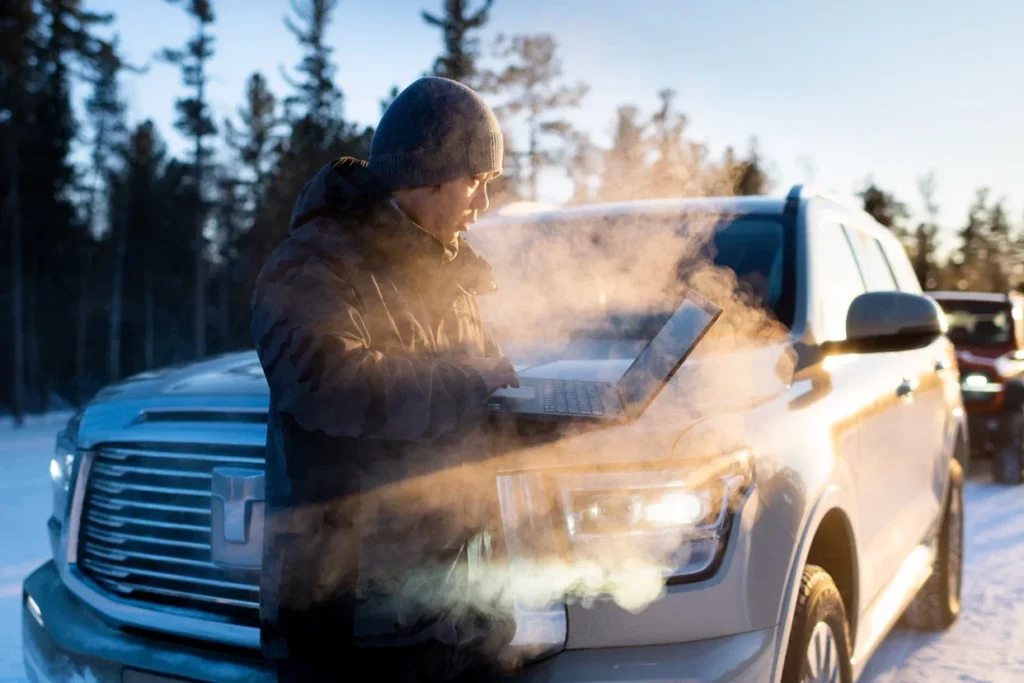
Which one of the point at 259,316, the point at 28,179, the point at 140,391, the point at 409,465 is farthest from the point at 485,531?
the point at 28,179

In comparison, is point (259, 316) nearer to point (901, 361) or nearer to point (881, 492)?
point (881, 492)

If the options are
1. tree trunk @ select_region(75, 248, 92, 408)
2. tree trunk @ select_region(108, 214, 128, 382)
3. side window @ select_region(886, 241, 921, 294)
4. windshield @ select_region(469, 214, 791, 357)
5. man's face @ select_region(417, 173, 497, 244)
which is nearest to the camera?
man's face @ select_region(417, 173, 497, 244)

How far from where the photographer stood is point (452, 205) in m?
1.73

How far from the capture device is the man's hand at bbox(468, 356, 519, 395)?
159 centimetres

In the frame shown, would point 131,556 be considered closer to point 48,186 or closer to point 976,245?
point 48,186

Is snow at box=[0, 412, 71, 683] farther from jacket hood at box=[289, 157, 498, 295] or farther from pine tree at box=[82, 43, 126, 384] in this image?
pine tree at box=[82, 43, 126, 384]

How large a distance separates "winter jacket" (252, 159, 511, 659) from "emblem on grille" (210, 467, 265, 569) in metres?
0.53

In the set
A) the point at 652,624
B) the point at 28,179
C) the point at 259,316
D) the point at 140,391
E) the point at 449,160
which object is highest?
the point at 28,179

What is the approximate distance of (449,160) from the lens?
65.6 inches

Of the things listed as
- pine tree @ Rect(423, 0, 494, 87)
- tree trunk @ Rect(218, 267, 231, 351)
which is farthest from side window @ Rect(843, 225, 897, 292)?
tree trunk @ Rect(218, 267, 231, 351)

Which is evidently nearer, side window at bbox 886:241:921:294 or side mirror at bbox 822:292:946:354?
side mirror at bbox 822:292:946:354

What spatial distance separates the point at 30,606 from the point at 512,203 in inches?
96.4

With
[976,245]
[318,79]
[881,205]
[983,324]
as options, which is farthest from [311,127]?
[976,245]

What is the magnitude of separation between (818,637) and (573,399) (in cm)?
103
